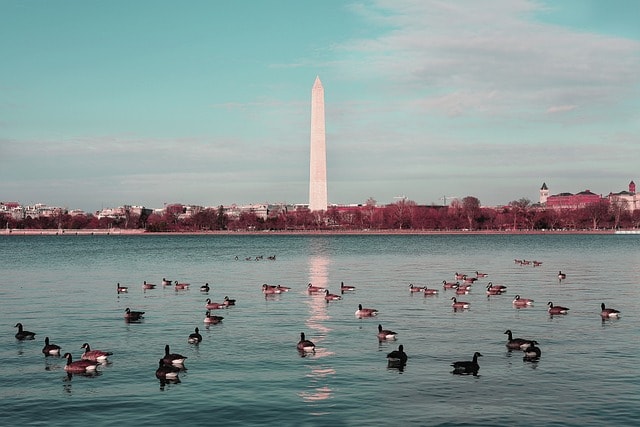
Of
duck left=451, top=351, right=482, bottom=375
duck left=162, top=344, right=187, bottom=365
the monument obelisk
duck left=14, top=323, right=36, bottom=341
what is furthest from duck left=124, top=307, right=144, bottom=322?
the monument obelisk

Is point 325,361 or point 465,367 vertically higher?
point 465,367

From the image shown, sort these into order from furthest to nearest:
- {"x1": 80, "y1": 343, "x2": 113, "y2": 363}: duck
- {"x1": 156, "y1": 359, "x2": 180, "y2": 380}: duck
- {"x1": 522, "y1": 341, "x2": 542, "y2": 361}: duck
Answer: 1. {"x1": 522, "y1": 341, "x2": 542, "y2": 361}: duck
2. {"x1": 80, "y1": 343, "x2": 113, "y2": 363}: duck
3. {"x1": 156, "y1": 359, "x2": 180, "y2": 380}: duck

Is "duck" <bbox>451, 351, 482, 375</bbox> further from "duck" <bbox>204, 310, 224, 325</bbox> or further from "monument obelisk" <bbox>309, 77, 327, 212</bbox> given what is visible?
"monument obelisk" <bbox>309, 77, 327, 212</bbox>

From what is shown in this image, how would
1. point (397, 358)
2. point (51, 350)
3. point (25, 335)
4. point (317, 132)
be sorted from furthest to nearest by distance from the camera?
point (317, 132) < point (25, 335) < point (51, 350) < point (397, 358)

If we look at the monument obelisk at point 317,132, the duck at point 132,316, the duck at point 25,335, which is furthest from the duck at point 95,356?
the monument obelisk at point 317,132

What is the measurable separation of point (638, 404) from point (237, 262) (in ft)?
173

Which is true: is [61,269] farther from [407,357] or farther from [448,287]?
[407,357]

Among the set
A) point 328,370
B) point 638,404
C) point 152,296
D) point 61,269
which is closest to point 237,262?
point 61,269

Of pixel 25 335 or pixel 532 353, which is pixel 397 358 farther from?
pixel 25 335

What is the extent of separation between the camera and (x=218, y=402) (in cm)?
1538

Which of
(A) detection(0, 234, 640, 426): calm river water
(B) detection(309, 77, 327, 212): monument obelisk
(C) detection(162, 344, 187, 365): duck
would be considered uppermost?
(B) detection(309, 77, 327, 212): monument obelisk

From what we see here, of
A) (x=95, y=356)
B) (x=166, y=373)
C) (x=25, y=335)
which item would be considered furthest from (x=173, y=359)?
(x=25, y=335)

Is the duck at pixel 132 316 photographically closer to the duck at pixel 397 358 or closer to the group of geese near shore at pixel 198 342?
the group of geese near shore at pixel 198 342

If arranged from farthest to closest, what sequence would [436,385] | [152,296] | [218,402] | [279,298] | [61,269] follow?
[61,269] → [152,296] → [279,298] → [436,385] → [218,402]
